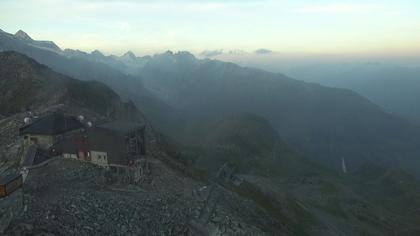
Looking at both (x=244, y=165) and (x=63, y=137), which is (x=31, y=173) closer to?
(x=63, y=137)

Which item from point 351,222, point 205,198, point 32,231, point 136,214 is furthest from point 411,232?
point 32,231

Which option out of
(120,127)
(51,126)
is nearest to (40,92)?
(51,126)

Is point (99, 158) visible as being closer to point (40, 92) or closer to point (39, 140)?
point (39, 140)

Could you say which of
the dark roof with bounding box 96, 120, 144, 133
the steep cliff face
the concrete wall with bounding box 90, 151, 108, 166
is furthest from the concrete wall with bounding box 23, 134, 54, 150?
the steep cliff face

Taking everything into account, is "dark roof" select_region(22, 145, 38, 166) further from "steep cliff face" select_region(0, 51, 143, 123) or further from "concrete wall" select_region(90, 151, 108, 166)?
"steep cliff face" select_region(0, 51, 143, 123)

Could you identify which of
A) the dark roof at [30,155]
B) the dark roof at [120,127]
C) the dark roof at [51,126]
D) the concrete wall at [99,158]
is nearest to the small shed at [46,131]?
the dark roof at [51,126]

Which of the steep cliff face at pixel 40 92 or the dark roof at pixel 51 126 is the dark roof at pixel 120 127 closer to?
the dark roof at pixel 51 126
